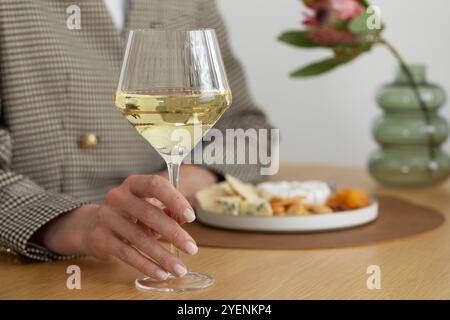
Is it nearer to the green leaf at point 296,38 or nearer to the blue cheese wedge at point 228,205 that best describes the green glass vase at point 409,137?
the green leaf at point 296,38

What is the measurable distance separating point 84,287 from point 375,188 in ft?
2.61

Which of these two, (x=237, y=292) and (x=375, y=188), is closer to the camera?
(x=237, y=292)

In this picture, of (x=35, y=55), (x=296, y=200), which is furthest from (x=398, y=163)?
(x=35, y=55)

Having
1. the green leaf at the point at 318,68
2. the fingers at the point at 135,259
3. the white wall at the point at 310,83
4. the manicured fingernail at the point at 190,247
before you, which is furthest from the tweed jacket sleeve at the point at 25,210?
the white wall at the point at 310,83

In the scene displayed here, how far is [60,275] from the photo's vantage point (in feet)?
3.23

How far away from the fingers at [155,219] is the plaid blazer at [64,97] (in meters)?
0.31

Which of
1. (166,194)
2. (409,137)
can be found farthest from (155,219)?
(409,137)

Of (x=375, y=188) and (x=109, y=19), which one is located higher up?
(x=109, y=19)

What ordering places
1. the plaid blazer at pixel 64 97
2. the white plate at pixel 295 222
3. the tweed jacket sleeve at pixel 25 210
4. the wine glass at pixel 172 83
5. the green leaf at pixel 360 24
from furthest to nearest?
the green leaf at pixel 360 24 → the plaid blazer at pixel 64 97 → the white plate at pixel 295 222 → the tweed jacket sleeve at pixel 25 210 → the wine glass at pixel 172 83

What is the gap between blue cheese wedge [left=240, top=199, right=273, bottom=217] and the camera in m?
1.19

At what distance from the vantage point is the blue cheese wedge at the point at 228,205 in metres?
1.20

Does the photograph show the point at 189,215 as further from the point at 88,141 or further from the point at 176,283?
the point at 88,141

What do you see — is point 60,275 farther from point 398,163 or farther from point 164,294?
point 398,163

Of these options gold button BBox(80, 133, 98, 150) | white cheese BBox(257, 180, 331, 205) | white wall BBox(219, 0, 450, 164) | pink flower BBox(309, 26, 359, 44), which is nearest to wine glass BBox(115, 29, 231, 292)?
white cheese BBox(257, 180, 331, 205)
